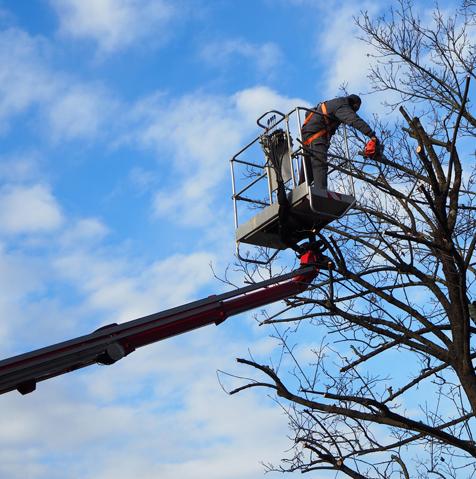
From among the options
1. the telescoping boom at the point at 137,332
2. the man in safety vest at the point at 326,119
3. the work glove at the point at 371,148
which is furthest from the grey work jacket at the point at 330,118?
the telescoping boom at the point at 137,332

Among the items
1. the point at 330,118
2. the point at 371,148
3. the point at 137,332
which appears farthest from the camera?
the point at 330,118

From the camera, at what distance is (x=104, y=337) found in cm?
769

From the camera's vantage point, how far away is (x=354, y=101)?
9.46 meters

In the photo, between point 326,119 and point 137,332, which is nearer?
point 137,332

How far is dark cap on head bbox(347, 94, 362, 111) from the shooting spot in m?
9.44

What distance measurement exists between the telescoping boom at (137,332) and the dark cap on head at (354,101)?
6.15 ft

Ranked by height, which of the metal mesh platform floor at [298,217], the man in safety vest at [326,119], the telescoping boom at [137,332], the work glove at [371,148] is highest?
the man in safety vest at [326,119]

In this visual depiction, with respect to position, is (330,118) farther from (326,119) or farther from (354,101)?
(354,101)

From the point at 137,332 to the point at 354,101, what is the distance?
12.7 ft

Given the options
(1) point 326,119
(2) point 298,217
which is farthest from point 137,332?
(1) point 326,119

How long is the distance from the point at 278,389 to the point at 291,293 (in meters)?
1.97

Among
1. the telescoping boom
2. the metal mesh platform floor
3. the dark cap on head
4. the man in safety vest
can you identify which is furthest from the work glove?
the telescoping boom

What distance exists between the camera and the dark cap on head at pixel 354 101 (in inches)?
372

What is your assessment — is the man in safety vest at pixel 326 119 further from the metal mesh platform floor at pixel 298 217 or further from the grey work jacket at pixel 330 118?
the metal mesh platform floor at pixel 298 217
